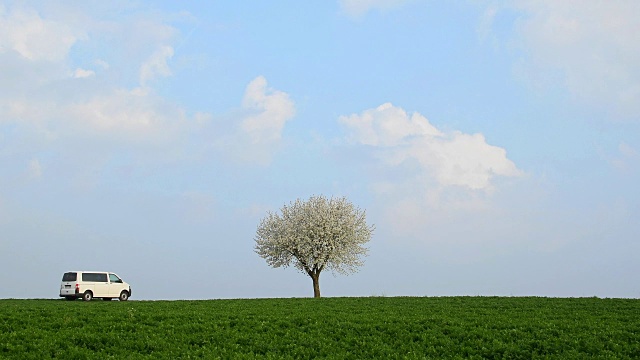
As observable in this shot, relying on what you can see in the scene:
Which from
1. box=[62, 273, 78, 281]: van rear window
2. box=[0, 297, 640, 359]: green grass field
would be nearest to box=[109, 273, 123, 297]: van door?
box=[62, 273, 78, 281]: van rear window

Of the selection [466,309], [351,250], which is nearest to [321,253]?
[351,250]

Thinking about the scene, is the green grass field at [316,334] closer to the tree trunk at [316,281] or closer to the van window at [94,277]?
the van window at [94,277]

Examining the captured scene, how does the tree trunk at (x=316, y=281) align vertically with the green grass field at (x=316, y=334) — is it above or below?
above

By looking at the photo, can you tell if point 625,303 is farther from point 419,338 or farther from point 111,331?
point 111,331

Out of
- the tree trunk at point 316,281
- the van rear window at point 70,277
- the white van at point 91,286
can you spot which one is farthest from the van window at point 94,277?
the tree trunk at point 316,281

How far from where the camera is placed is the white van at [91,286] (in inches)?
2192

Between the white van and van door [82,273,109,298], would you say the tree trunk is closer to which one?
the white van

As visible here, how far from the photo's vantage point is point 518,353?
1069 inches

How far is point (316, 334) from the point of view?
29.9 m

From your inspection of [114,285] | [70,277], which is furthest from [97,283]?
[70,277]

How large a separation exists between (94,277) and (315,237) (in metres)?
20.8

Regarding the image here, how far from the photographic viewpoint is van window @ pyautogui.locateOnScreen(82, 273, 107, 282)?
185 ft

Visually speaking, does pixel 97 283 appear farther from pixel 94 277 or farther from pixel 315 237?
pixel 315 237

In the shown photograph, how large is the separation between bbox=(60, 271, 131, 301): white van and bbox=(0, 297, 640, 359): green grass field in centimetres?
1927
